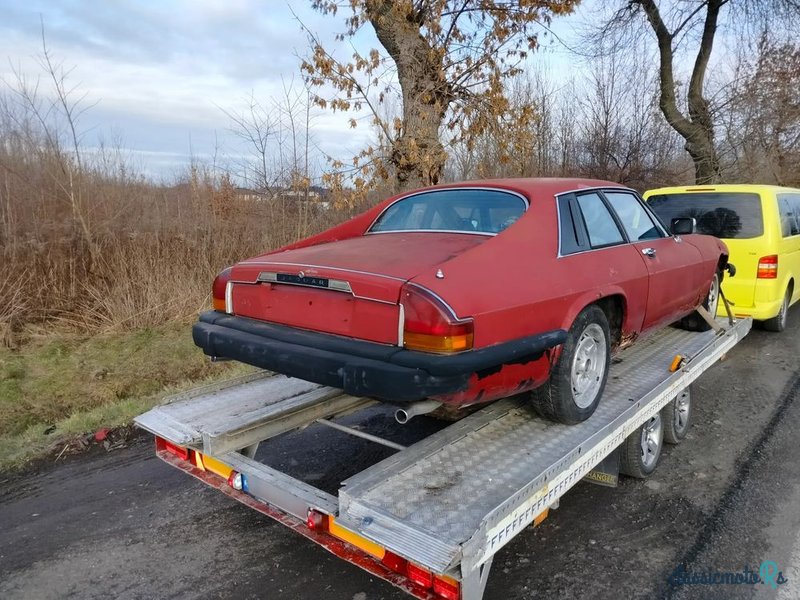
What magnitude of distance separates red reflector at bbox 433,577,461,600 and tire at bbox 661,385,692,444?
8.57ft

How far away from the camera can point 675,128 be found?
16078 mm

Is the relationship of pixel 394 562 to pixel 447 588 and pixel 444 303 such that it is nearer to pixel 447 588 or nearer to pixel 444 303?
pixel 447 588

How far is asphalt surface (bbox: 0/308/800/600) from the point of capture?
2740 millimetres

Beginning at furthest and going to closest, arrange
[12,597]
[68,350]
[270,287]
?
[68,350], [270,287], [12,597]

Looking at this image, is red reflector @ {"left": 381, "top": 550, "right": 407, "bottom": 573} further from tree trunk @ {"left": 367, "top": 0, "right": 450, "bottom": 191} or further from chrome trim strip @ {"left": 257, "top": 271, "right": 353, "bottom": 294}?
tree trunk @ {"left": 367, "top": 0, "right": 450, "bottom": 191}

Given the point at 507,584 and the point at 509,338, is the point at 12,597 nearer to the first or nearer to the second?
the point at 507,584

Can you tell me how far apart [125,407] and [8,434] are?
987mm

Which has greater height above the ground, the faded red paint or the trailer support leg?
the faded red paint

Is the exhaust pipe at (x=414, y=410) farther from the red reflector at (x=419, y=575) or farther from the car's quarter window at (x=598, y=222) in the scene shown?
the car's quarter window at (x=598, y=222)

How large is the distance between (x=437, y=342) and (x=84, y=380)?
5365mm

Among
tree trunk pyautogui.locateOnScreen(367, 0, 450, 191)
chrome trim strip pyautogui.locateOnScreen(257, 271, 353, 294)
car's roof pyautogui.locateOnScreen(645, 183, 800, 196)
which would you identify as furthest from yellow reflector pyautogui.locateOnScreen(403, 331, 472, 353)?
tree trunk pyautogui.locateOnScreen(367, 0, 450, 191)

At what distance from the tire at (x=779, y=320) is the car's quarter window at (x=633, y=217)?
161 inches

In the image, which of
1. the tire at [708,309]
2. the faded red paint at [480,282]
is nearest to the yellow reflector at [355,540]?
the faded red paint at [480,282]

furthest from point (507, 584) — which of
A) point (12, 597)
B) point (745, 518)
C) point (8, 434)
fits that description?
point (8, 434)
